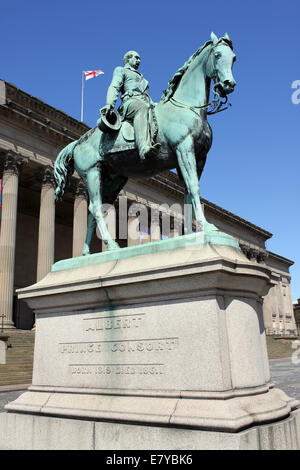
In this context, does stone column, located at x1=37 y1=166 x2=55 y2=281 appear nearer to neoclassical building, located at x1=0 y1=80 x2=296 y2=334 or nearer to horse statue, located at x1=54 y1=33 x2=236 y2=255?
neoclassical building, located at x1=0 y1=80 x2=296 y2=334

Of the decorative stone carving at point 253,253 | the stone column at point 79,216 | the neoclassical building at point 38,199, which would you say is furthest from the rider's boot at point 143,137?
the decorative stone carving at point 253,253

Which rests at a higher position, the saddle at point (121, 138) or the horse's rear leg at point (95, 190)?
the saddle at point (121, 138)

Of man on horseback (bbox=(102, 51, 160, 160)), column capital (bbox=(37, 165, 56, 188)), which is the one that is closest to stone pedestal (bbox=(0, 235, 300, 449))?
man on horseback (bbox=(102, 51, 160, 160))

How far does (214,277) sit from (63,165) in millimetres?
3993

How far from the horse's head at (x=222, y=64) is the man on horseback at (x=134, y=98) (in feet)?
3.47

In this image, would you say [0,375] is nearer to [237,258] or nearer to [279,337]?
[237,258]

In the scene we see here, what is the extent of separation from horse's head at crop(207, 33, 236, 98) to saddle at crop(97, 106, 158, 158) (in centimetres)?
100

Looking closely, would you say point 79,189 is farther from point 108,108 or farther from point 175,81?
point 175,81

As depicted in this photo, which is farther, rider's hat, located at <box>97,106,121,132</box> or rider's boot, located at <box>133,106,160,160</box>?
rider's hat, located at <box>97,106,121,132</box>

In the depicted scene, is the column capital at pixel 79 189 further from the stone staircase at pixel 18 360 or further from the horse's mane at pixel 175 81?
the horse's mane at pixel 175 81

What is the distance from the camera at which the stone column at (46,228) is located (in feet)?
95.8

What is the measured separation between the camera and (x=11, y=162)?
2847 centimetres

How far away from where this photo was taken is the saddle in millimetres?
6066

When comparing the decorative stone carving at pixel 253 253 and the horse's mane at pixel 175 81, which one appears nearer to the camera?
the horse's mane at pixel 175 81
